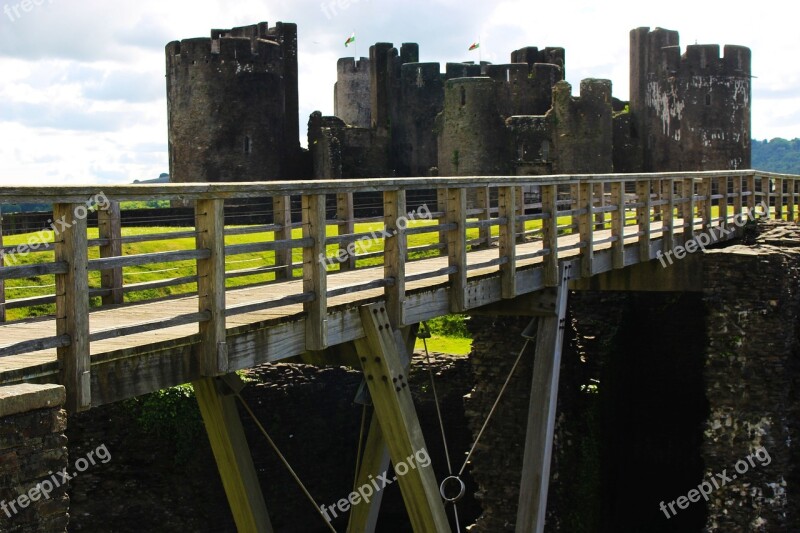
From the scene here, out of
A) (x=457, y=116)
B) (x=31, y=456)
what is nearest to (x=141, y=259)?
(x=31, y=456)

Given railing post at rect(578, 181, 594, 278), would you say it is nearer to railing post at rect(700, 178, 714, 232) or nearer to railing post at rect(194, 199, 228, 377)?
railing post at rect(700, 178, 714, 232)

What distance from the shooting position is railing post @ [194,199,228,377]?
7.31 meters

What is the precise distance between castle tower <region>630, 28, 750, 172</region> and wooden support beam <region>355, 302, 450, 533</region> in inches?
1495

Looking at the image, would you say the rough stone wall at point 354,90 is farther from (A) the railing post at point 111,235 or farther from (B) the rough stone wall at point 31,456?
(B) the rough stone wall at point 31,456

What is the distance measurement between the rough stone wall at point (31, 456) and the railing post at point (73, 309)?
0.39 m

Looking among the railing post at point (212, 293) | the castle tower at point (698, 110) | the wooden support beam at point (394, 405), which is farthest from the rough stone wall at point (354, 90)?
the railing post at point (212, 293)

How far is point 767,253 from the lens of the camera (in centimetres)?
1474

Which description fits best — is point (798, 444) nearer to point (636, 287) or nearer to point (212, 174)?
point (636, 287)

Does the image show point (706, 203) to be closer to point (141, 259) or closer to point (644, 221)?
point (644, 221)

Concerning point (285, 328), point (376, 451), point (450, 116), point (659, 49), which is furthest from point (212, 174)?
point (285, 328)

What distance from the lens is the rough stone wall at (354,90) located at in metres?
64.4

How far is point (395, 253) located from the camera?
922 cm

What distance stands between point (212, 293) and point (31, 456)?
1799 millimetres

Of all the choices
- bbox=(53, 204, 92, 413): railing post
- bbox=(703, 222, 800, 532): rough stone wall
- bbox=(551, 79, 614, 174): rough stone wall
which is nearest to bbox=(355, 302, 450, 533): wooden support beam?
bbox=(53, 204, 92, 413): railing post
